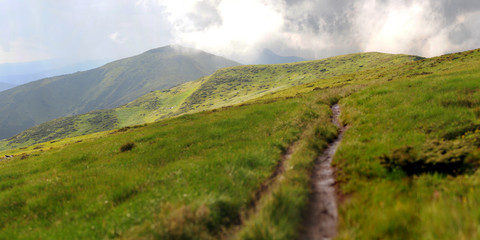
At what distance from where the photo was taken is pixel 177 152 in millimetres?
14617

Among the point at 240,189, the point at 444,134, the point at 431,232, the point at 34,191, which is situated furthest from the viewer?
the point at 34,191

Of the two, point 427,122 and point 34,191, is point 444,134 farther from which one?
point 34,191

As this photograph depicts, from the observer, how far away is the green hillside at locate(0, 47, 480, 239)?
546 cm

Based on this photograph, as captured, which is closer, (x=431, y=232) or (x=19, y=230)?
(x=431, y=232)

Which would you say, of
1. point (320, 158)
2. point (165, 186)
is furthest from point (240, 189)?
point (320, 158)

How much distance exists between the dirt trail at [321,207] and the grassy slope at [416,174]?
0.42m

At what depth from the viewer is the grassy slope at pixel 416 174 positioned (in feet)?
15.4

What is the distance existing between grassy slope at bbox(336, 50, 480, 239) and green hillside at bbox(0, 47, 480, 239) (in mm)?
32

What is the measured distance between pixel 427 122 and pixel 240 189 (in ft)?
35.3

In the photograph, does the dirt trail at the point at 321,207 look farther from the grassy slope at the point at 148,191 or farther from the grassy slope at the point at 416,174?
the grassy slope at the point at 148,191

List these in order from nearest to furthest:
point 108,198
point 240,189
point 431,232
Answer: point 431,232, point 240,189, point 108,198

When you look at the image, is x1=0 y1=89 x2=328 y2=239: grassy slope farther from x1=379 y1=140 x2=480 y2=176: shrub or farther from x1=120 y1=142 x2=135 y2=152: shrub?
x1=379 y1=140 x2=480 y2=176: shrub

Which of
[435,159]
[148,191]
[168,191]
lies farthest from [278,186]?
[148,191]

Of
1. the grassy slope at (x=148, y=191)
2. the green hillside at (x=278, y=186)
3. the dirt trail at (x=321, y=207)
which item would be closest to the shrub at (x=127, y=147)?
the grassy slope at (x=148, y=191)
